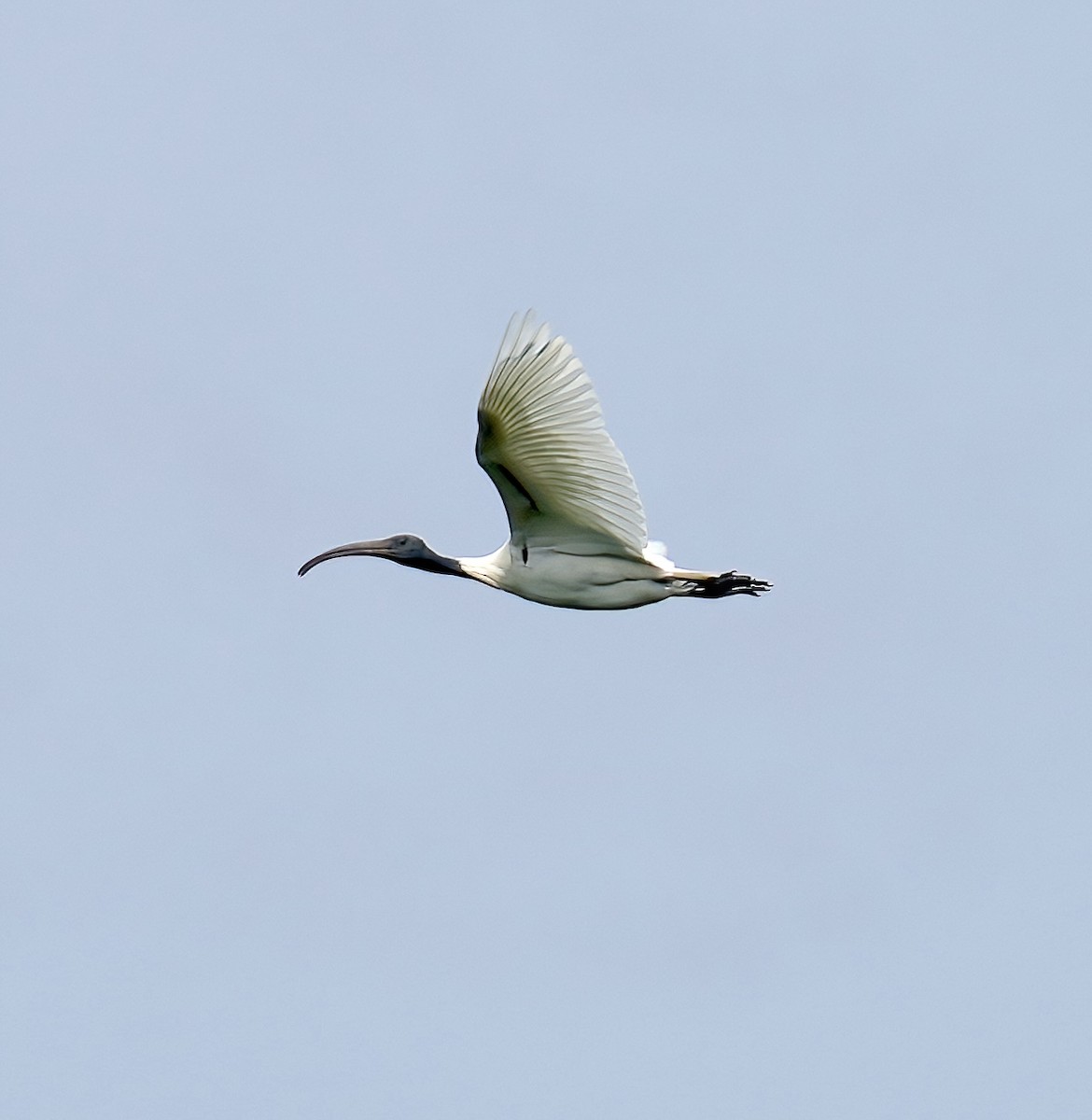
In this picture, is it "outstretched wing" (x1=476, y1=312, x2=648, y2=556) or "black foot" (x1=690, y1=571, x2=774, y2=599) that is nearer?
"outstretched wing" (x1=476, y1=312, x2=648, y2=556)

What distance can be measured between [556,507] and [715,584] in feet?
5.84

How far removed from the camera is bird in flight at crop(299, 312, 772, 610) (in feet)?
56.4

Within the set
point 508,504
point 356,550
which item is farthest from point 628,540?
point 356,550

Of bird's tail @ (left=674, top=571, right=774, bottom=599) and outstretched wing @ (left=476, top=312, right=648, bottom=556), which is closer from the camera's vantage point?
outstretched wing @ (left=476, top=312, right=648, bottom=556)

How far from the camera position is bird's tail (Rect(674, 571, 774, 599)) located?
62.0 ft

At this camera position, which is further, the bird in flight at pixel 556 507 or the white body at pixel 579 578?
the white body at pixel 579 578

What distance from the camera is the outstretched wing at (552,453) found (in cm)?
1711

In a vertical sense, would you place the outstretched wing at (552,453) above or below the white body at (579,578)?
above

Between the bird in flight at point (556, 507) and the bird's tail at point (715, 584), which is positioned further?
the bird's tail at point (715, 584)

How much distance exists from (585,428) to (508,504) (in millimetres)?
1343

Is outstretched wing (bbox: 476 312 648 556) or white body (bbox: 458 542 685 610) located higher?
outstretched wing (bbox: 476 312 648 556)

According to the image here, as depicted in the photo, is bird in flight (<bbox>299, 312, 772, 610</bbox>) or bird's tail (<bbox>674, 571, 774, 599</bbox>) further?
bird's tail (<bbox>674, 571, 774, 599</bbox>)

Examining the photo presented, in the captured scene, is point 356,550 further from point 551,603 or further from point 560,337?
point 560,337

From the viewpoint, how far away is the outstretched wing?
56.1ft
